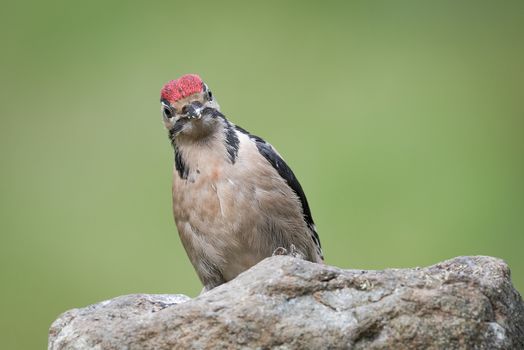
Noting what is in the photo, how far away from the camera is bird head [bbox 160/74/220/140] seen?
486cm

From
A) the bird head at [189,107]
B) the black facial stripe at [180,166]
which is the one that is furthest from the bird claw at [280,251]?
the bird head at [189,107]

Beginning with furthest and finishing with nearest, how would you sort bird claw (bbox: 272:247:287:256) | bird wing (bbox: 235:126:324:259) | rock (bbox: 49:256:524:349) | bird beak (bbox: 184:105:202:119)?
bird wing (bbox: 235:126:324:259), bird beak (bbox: 184:105:202:119), bird claw (bbox: 272:247:287:256), rock (bbox: 49:256:524:349)

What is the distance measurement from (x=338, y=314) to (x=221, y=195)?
54.9 inches

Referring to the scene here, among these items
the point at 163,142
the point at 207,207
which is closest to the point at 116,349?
the point at 207,207

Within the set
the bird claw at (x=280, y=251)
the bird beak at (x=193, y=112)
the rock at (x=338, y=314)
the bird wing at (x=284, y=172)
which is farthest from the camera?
the bird wing at (x=284, y=172)

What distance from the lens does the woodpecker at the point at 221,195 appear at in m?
4.73

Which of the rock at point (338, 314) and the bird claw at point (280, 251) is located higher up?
the bird claw at point (280, 251)

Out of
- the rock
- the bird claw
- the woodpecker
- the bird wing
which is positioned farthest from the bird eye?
the rock

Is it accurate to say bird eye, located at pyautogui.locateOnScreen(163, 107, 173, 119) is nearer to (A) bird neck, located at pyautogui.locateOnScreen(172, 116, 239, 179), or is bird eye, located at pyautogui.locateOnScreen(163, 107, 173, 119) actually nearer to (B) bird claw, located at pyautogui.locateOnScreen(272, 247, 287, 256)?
(A) bird neck, located at pyautogui.locateOnScreen(172, 116, 239, 179)

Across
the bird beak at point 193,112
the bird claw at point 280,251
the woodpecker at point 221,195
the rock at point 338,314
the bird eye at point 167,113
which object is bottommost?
the rock at point 338,314

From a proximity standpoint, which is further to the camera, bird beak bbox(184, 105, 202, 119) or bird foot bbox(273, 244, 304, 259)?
bird beak bbox(184, 105, 202, 119)

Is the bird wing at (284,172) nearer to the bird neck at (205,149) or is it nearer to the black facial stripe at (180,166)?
the bird neck at (205,149)

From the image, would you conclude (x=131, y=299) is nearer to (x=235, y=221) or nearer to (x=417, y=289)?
(x=235, y=221)

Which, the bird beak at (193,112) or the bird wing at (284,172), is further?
the bird wing at (284,172)
